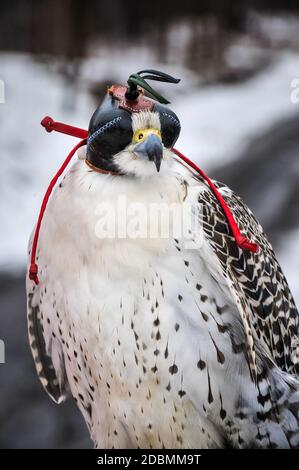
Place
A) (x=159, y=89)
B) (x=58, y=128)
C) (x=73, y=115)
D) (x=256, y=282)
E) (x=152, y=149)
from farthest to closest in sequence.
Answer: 1. (x=159, y=89)
2. (x=73, y=115)
3. (x=256, y=282)
4. (x=58, y=128)
5. (x=152, y=149)

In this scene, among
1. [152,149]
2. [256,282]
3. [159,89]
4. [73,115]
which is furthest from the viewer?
[159,89]

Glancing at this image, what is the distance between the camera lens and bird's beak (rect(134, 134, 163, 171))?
182 centimetres

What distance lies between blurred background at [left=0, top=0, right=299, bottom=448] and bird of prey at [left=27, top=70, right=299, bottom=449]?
1.84m

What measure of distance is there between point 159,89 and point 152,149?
6112 millimetres

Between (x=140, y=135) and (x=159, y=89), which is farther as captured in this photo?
(x=159, y=89)

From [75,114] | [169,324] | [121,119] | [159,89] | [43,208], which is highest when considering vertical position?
[121,119]

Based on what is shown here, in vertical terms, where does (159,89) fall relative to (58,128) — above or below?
below

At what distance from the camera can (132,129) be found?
6.09 feet

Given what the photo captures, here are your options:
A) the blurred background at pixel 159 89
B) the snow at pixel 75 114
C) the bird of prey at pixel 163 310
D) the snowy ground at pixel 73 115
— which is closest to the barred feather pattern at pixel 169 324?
the bird of prey at pixel 163 310

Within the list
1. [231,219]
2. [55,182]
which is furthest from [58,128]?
[231,219]

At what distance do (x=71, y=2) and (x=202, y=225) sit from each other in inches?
265

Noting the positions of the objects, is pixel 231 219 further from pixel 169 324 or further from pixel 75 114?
pixel 75 114

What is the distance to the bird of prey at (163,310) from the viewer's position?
2.01 meters

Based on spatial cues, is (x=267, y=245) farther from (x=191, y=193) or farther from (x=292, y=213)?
(x=292, y=213)
